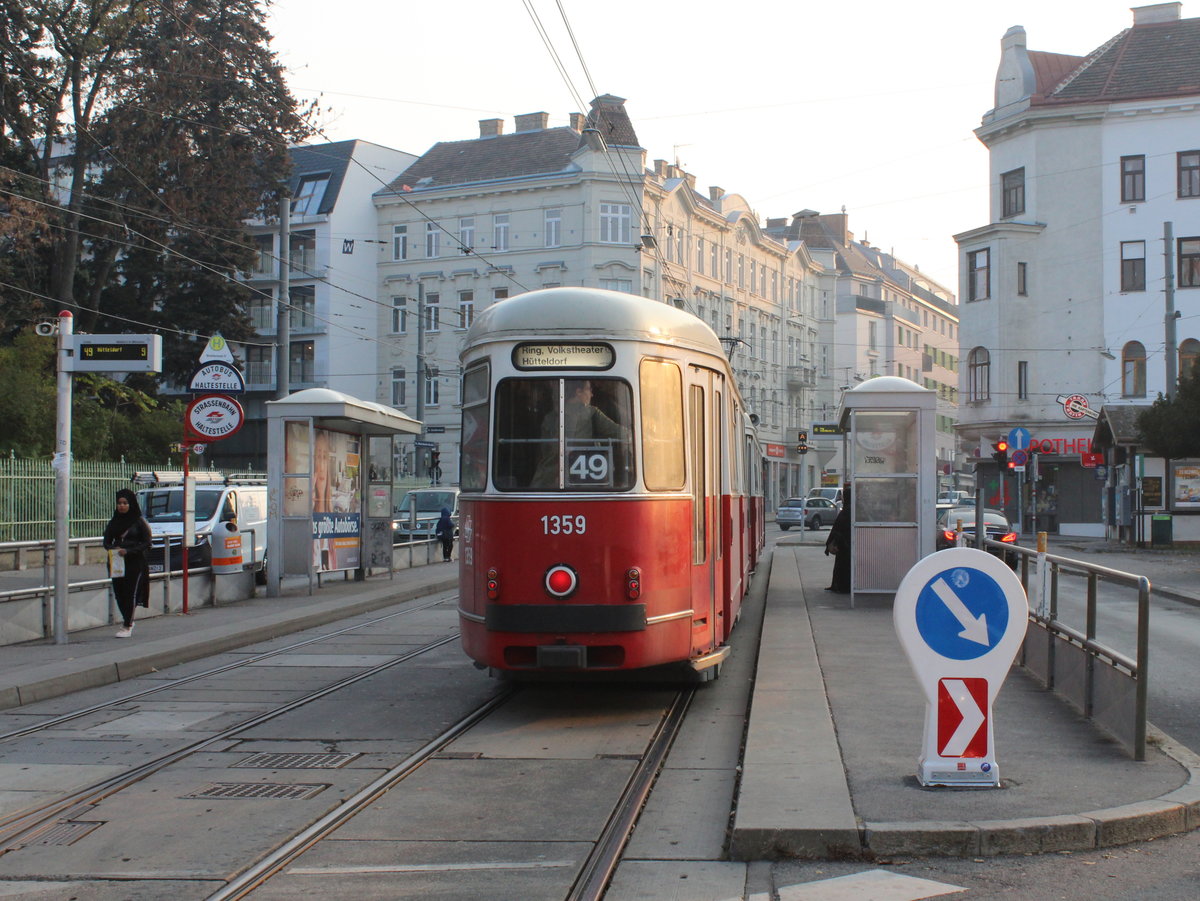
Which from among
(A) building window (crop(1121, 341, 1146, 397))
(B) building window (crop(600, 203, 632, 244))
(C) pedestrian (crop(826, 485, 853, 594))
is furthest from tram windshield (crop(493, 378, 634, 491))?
(B) building window (crop(600, 203, 632, 244))

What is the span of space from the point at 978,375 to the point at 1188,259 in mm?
8546

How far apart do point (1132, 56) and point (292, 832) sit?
52309mm

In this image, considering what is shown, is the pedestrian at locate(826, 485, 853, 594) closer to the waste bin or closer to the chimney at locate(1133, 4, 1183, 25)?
the waste bin

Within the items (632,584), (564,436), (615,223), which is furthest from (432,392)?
(632,584)

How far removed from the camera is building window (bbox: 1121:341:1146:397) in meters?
48.8

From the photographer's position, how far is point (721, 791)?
23.8 ft

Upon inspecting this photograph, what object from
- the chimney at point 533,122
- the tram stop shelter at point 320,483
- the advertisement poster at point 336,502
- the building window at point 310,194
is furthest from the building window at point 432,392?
the advertisement poster at point 336,502

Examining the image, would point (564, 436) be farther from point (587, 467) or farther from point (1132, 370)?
point (1132, 370)

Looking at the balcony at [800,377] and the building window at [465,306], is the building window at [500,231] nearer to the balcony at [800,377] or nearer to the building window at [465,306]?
the building window at [465,306]

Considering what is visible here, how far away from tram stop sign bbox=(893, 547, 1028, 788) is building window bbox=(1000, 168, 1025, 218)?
4706 centimetres

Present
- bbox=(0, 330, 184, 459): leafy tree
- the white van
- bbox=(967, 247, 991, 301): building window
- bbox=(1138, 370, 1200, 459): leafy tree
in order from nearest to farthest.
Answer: the white van, bbox=(0, 330, 184, 459): leafy tree, bbox=(1138, 370, 1200, 459): leafy tree, bbox=(967, 247, 991, 301): building window

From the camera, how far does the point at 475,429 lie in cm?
955

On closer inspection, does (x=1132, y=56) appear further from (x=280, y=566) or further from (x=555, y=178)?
(x=280, y=566)

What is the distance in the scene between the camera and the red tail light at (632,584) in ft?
29.6
